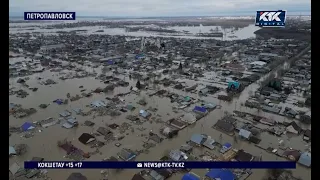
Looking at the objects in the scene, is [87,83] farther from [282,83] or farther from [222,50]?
[222,50]

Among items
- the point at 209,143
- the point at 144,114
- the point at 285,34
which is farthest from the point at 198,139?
the point at 285,34

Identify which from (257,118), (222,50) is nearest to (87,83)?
(257,118)

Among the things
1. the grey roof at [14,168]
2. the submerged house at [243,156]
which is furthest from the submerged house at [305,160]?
the grey roof at [14,168]

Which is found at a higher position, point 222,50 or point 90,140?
point 222,50

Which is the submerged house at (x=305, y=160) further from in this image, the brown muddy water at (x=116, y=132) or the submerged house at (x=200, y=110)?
the submerged house at (x=200, y=110)

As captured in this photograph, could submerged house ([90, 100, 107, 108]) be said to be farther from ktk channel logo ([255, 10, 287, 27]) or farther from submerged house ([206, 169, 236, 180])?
ktk channel logo ([255, 10, 287, 27])

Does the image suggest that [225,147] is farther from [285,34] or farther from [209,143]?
[285,34]

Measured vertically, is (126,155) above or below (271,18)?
below
